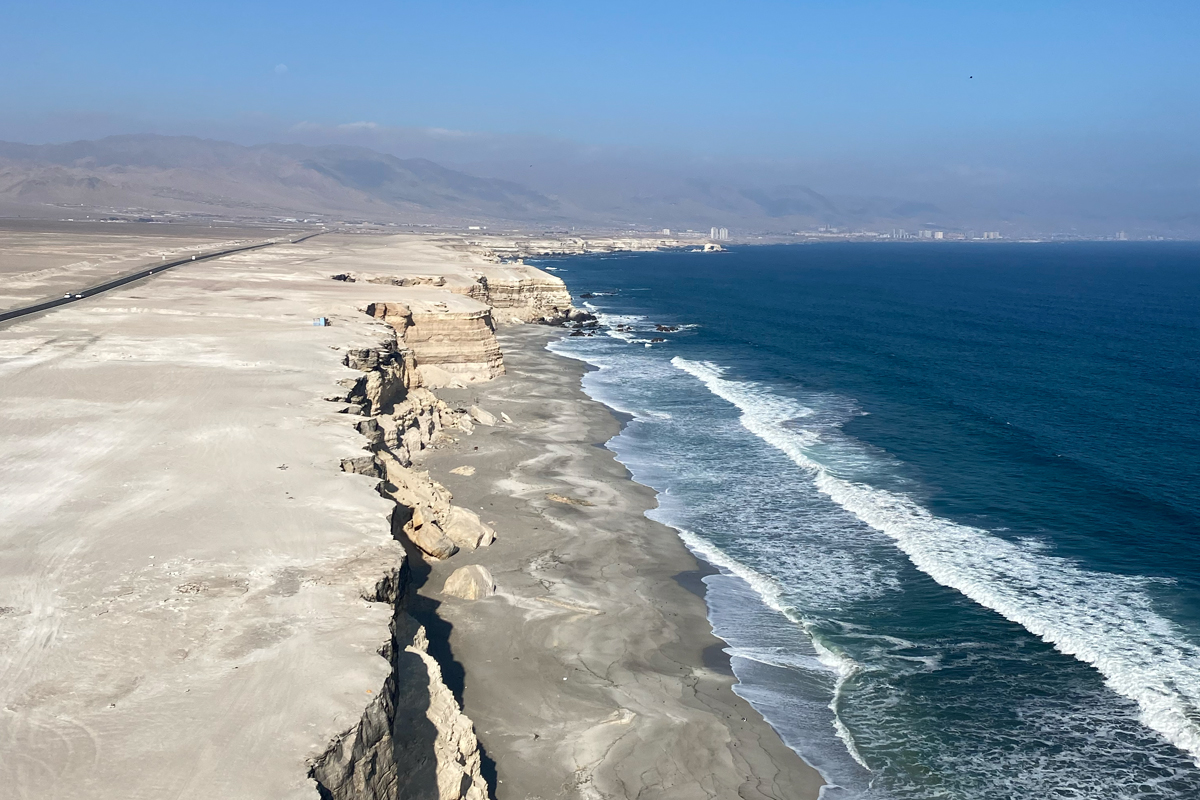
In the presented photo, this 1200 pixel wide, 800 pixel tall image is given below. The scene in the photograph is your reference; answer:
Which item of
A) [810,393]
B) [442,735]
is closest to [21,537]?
[442,735]

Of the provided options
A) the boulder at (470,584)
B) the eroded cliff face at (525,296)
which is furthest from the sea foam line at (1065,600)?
the eroded cliff face at (525,296)

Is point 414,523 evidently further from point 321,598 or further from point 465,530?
point 321,598

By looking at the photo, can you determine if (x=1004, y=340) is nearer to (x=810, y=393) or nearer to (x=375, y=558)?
(x=810, y=393)

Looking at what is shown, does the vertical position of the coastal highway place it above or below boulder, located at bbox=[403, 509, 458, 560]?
above

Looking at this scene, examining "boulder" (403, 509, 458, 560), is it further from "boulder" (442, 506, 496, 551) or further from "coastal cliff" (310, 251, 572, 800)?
"boulder" (442, 506, 496, 551)

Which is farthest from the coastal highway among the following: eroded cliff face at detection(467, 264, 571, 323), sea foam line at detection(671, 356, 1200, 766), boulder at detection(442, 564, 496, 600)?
sea foam line at detection(671, 356, 1200, 766)

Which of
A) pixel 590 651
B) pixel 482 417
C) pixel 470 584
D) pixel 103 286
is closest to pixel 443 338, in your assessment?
pixel 482 417

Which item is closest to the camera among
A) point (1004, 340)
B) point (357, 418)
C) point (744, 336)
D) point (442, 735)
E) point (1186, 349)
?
point (442, 735)
